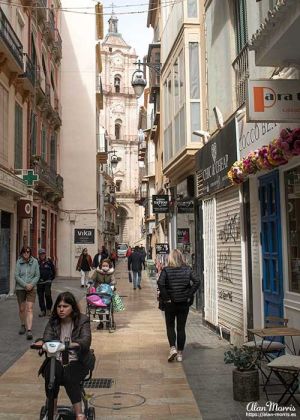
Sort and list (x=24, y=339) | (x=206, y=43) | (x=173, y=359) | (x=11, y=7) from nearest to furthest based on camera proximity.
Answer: (x=173, y=359) → (x=24, y=339) → (x=206, y=43) → (x=11, y=7)

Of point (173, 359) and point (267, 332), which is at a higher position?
point (267, 332)

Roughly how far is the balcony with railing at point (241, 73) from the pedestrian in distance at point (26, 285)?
5.12m

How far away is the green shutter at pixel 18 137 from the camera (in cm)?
1925

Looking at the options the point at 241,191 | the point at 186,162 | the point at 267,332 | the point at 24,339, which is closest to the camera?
the point at 267,332

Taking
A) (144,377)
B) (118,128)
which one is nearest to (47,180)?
(144,377)

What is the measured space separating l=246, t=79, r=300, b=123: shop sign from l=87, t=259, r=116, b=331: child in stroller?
19.2 feet

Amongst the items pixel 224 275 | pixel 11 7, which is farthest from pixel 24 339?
pixel 11 7

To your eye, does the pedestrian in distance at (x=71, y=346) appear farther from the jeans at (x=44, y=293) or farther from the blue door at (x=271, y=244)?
the jeans at (x=44, y=293)

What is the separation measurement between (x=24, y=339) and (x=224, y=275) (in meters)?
4.07

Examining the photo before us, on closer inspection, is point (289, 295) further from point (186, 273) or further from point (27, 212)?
point (27, 212)

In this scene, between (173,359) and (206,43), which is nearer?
(173,359)

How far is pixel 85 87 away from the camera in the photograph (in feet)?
103

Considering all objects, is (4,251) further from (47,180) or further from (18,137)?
(47,180)

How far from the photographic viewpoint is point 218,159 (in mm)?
10117
